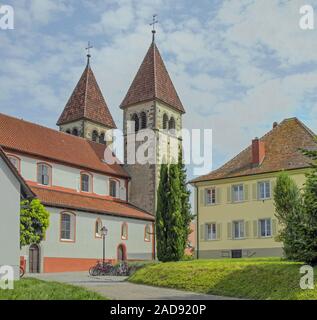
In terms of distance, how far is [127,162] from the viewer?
182 ft

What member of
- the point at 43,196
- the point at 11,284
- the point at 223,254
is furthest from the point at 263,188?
the point at 11,284

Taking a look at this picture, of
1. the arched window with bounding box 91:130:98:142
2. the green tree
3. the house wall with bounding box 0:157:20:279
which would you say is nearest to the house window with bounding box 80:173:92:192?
the arched window with bounding box 91:130:98:142

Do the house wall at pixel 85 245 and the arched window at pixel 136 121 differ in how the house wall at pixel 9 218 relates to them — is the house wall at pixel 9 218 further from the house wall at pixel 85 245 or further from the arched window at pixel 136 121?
the arched window at pixel 136 121

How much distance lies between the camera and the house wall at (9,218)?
836 inches

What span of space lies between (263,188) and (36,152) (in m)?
17.8

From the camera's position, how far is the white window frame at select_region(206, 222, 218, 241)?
137ft

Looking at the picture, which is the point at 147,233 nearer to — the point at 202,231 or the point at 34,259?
the point at 202,231

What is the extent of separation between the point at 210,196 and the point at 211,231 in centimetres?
268

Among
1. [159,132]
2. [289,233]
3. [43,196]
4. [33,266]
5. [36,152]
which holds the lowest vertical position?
[33,266]

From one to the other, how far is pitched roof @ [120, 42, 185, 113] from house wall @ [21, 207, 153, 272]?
13802 millimetres

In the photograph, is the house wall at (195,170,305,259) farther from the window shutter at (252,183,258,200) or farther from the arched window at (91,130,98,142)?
the arched window at (91,130,98,142)

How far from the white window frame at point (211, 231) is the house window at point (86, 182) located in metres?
12.1

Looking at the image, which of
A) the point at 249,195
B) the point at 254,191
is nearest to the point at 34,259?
the point at 249,195
